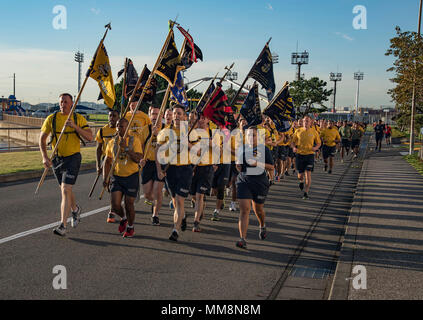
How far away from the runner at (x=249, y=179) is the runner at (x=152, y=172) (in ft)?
5.64

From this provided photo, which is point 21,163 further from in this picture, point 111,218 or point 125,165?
point 125,165

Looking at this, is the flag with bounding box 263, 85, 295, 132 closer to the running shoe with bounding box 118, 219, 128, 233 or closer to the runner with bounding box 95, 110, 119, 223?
the runner with bounding box 95, 110, 119, 223

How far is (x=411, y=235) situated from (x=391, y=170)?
10.2 meters

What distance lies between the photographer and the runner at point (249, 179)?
6.21 metres

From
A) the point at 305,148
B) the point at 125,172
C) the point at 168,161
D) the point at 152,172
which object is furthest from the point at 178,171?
the point at 305,148

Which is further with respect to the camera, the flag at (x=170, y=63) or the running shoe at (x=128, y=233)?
the flag at (x=170, y=63)

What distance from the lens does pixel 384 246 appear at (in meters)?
6.03

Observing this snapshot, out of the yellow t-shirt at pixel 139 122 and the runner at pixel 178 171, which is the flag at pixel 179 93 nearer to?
the yellow t-shirt at pixel 139 122

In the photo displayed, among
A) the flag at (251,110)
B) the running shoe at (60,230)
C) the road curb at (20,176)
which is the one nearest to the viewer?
the running shoe at (60,230)

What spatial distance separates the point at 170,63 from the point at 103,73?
1173 millimetres

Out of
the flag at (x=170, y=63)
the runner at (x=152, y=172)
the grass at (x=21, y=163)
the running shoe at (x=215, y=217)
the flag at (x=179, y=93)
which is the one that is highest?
the flag at (x=170, y=63)

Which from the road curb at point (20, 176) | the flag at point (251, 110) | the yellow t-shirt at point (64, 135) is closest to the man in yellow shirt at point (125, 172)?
the yellow t-shirt at point (64, 135)
